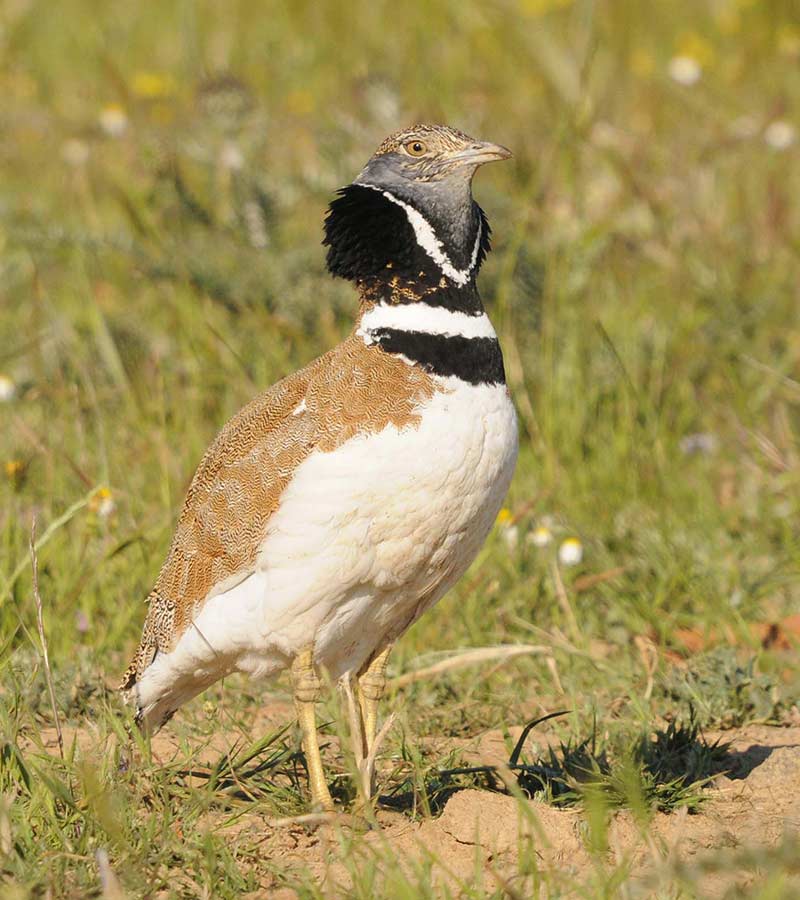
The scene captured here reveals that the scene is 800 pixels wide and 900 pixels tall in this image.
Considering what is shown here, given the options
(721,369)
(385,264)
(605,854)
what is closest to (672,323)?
(721,369)

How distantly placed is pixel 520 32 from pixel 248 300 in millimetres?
2029

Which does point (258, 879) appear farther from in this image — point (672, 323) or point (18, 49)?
point (18, 49)

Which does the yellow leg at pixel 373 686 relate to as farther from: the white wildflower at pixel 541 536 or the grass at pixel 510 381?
the white wildflower at pixel 541 536

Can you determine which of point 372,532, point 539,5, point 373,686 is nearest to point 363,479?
point 372,532

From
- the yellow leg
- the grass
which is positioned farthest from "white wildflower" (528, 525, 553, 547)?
the yellow leg

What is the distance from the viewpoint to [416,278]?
389 centimetres

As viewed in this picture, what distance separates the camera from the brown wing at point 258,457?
12.1 ft

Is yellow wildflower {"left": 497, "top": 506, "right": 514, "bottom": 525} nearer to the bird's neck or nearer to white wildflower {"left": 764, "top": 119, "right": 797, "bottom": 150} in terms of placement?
the bird's neck

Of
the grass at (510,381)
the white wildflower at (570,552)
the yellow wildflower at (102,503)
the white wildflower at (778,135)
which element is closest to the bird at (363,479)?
the grass at (510,381)

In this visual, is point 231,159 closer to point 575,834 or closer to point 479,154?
point 479,154

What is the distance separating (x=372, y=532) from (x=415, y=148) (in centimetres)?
114

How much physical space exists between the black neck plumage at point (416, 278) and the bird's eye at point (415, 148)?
14 cm

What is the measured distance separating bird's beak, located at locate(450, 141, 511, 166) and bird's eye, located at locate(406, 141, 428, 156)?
90 mm

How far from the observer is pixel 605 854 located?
3.55 meters
